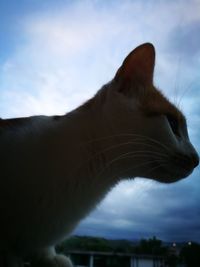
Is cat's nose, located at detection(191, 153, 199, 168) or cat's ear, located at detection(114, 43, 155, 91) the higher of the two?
cat's ear, located at detection(114, 43, 155, 91)

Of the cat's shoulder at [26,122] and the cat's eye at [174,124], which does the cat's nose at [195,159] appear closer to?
the cat's eye at [174,124]

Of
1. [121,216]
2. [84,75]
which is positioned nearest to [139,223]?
[121,216]

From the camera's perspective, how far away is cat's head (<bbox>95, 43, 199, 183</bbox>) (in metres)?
0.92

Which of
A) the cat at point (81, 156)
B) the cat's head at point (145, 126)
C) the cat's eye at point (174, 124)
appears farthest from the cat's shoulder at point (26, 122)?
the cat's eye at point (174, 124)

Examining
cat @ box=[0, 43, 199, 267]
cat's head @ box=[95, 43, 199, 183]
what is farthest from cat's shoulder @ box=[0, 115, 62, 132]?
cat's head @ box=[95, 43, 199, 183]

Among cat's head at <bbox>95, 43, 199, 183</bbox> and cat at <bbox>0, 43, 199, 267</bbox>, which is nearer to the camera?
cat at <bbox>0, 43, 199, 267</bbox>

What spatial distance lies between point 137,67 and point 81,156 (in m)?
0.34

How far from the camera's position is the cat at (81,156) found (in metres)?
0.81

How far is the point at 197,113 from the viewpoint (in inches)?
46.4

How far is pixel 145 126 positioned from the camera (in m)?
0.93

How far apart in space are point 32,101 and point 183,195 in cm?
67

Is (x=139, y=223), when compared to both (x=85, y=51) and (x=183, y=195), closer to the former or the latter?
(x=183, y=195)

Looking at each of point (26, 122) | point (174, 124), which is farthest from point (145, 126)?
point (26, 122)

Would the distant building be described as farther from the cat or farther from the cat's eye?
the cat's eye
